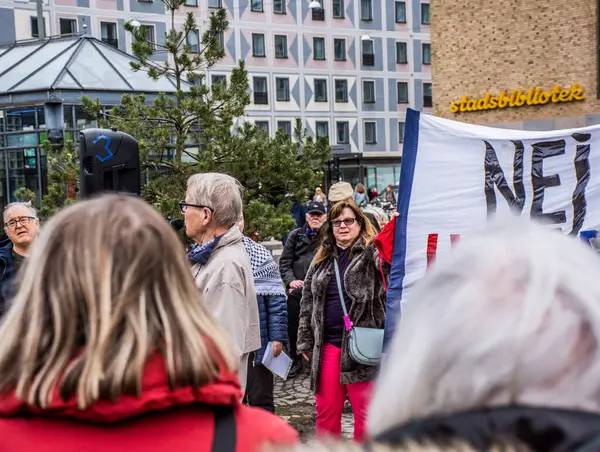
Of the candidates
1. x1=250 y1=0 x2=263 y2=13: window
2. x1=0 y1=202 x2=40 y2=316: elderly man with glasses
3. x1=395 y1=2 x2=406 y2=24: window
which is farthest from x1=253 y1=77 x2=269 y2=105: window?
x1=0 y1=202 x2=40 y2=316: elderly man with glasses

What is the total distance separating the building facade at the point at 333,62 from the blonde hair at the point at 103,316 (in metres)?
47.8

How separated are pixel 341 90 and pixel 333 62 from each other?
1895 millimetres

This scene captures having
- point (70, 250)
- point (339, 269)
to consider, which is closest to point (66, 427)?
point (70, 250)

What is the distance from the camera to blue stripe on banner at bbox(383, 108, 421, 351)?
17.9 feet

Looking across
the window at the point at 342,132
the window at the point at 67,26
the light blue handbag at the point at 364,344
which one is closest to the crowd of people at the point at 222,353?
the light blue handbag at the point at 364,344

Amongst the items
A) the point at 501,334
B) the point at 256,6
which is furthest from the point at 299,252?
the point at 256,6

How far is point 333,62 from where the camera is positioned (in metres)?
56.9

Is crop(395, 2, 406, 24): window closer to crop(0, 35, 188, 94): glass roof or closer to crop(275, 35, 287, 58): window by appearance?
crop(275, 35, 287, 58): window

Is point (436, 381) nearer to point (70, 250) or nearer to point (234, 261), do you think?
point (70, 250)

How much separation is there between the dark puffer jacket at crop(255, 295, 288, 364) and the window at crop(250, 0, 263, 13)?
49.2 meters

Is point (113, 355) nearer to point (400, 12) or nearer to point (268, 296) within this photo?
point (268, 296)

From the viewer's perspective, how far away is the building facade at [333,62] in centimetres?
5197

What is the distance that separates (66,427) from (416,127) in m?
4.79

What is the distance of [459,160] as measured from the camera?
6.19 metres
